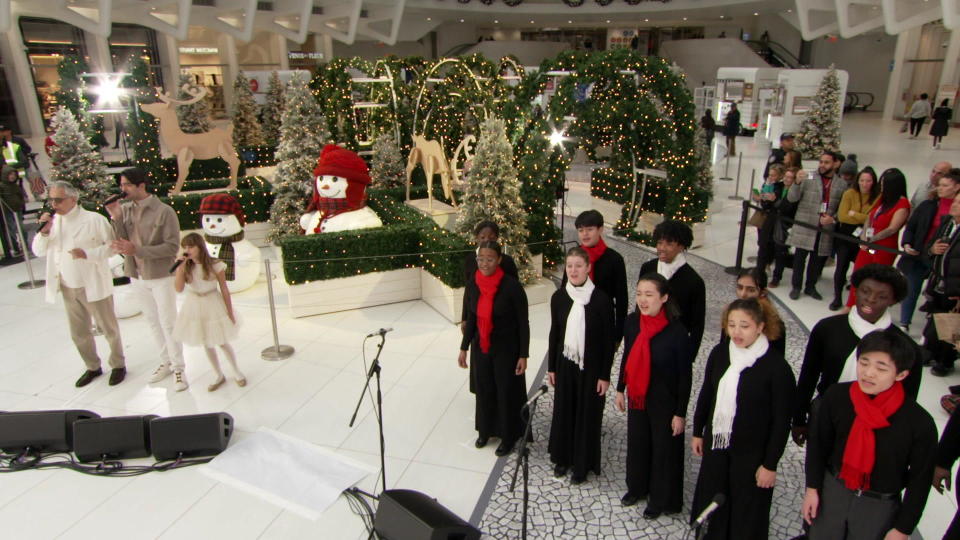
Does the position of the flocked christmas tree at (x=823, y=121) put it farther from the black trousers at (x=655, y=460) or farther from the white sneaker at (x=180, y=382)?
the white sneaker at (x=180, y=382)

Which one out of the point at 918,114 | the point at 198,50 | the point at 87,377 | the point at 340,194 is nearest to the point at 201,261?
the point at 87,377

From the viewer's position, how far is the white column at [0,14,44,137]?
64.1 feet

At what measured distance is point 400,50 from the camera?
36688mm

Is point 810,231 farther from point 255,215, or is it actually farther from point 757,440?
point 255,215

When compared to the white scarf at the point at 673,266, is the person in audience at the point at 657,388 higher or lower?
lower

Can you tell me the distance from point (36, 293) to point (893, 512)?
9.14 metres

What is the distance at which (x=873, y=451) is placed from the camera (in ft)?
8.10

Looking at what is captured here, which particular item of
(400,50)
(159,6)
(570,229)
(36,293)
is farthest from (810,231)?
(400,50)

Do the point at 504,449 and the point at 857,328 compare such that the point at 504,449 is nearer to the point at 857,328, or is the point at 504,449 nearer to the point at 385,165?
the point at 857,328

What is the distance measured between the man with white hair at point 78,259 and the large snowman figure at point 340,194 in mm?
2932

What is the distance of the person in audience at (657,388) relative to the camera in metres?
3.15

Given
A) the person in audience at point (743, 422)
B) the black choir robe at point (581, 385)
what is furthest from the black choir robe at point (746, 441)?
the black choir robe at point (581, 385)

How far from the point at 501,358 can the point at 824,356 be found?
188 centimetres

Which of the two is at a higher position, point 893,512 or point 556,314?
point 556,314
